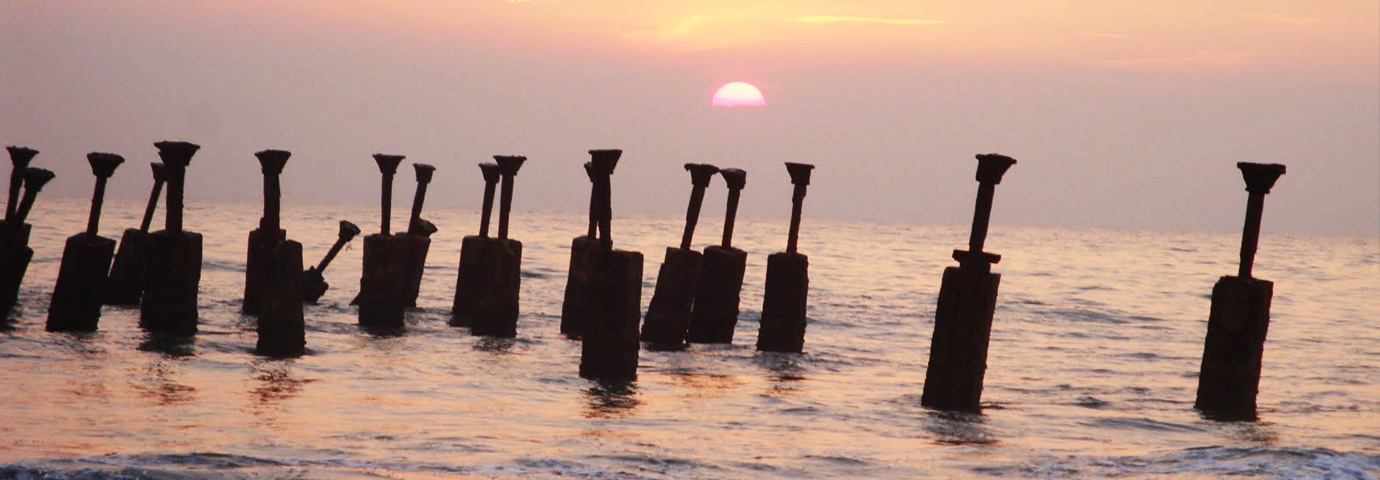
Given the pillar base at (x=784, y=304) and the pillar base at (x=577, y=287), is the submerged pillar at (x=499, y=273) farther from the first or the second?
the pillar base at (x=784, y=304)

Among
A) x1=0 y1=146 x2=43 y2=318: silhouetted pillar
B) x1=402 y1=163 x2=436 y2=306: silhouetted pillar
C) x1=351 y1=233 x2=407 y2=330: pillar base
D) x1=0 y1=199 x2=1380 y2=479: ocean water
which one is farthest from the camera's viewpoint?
x1=402 y1=163 x2=436 y2=306: silhouetted pillar

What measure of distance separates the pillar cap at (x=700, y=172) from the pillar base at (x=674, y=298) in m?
0.86

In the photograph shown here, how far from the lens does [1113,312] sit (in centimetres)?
2873

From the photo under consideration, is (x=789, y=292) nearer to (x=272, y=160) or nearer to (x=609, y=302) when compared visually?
(x=609, y=302)

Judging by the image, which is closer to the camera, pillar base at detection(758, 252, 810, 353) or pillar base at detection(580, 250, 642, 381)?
pillar base at detection(580, 250, 642, 381)

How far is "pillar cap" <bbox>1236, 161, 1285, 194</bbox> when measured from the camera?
11016mm

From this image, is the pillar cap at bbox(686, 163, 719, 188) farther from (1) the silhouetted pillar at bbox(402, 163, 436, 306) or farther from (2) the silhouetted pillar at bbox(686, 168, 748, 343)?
(1) the silhouetted pillar at bbox(402, 163, 436, 306)

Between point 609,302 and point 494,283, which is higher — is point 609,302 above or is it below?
above

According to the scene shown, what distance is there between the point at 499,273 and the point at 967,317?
6.57 metres

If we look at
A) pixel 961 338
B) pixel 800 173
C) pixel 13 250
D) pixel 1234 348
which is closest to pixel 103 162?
pixel 13 250

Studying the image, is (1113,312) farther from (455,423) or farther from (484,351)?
(455,423)

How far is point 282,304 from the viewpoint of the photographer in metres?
12.3

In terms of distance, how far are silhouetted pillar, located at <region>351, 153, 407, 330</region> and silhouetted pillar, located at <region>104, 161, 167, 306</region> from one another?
10.6 feet

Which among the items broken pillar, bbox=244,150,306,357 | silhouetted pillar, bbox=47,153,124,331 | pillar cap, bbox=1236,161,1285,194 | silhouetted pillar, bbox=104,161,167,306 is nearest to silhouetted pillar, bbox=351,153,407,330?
broken pillar, bbox=244,150,306,357
